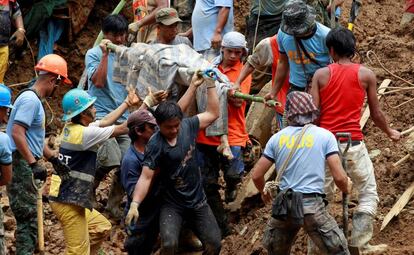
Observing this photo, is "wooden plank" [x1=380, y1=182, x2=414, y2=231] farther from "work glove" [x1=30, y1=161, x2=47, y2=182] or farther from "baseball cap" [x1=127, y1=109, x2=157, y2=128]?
"work glove" [x1=30, y1=161, x2=47, y2=182]

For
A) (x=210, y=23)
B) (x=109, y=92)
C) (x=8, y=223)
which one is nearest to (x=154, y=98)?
(x=109, y=92)

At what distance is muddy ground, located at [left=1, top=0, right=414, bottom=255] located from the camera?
1207 cm

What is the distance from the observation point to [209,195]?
39.9 ft

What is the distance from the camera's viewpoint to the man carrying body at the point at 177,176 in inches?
412

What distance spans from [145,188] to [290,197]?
1.42 meters

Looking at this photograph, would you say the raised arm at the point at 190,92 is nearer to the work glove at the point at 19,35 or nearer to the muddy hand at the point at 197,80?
the muddy hand at the point at 197,80

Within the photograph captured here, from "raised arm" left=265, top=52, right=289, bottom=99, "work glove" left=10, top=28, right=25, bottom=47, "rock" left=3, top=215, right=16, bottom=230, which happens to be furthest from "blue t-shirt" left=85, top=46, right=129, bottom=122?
"work glove" left=10, top=28, right=25, bottom=47

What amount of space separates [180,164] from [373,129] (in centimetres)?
388

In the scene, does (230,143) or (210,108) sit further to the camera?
(230,143)

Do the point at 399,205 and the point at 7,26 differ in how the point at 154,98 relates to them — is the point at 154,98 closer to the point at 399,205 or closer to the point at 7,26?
the point at 399,205

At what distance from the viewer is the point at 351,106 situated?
1070 centimetres

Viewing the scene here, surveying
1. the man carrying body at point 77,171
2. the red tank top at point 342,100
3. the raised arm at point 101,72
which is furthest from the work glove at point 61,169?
the red tank top at point 342,100

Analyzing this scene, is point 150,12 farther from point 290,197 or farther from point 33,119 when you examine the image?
point 290,197

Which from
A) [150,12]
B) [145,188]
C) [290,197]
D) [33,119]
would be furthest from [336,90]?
[150,12]
